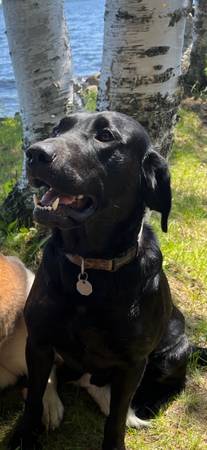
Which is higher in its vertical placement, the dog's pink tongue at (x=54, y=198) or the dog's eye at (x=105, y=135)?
the dog's eye at (x=105, y=135)

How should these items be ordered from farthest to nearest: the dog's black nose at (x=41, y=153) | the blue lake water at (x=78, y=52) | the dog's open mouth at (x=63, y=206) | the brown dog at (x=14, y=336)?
the blue lake water at (x=78, y=52) < the brown dog at (x=14, y=336) < the dog's open mouth at (x=63, y=206) < the dog's black nose at (x=41, y=153)

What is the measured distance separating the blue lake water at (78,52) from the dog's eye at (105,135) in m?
8.27

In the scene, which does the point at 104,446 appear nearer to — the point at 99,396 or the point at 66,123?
the point at 99,396

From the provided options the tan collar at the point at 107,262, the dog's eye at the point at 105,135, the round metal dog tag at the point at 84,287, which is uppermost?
the dog's eye at the point at 105,135

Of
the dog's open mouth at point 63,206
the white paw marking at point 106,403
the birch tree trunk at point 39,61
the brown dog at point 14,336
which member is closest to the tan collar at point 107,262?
Result: the dog's open mouth at point 63,206

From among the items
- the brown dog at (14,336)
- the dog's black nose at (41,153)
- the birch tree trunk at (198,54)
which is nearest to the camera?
the dog's black nose at (41,153)

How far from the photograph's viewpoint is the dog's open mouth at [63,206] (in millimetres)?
2367

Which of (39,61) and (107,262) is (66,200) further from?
(39,61)

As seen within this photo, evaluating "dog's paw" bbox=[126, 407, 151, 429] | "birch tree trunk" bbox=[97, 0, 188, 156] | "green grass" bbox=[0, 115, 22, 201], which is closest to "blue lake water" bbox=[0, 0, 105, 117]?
"green grass" bbox=[0, 115, 22, 201]

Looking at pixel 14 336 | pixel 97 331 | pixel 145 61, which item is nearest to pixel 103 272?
pixel 97 331

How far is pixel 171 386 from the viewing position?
3469 millimetres

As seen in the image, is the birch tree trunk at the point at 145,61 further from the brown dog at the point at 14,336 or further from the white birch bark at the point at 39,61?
the brown dog at the point at 14,336

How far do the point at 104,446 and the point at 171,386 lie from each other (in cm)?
70

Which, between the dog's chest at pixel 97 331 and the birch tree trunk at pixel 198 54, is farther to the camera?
the birch tree trunk at pixel 198 54
